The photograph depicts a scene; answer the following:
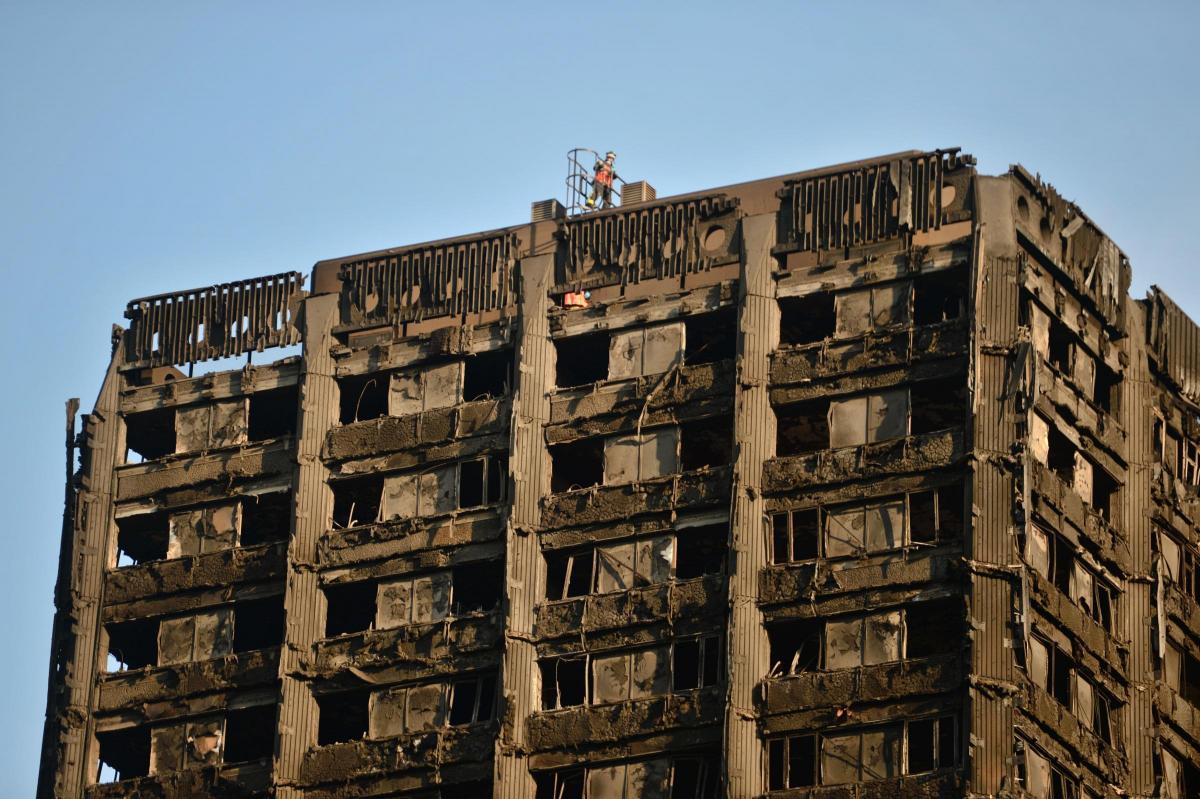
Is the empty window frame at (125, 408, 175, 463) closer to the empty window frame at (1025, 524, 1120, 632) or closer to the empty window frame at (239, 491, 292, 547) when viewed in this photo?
the empty window frame at (239, 491, 292, 547)

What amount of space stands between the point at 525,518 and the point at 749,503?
282 inches

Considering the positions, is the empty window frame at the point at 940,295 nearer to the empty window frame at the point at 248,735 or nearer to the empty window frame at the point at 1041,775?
the empty window frame at the point at 1041,775

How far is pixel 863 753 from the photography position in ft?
297

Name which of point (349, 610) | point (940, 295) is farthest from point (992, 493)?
point (349, 610)

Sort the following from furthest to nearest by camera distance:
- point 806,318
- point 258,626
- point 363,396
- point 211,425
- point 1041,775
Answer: point 211,425 < point 363,396 < point 258,626 < point 806,318 < point 1041,775

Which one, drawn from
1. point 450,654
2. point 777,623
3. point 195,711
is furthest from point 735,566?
point 195,711

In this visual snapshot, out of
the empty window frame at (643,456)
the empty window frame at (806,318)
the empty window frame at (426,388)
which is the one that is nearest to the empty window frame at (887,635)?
the empty window frame at (643,456)

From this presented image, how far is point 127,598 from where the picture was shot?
103125 mm

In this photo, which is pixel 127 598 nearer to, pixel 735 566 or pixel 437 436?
pixel 437 436

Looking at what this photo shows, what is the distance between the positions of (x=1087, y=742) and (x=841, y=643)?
7.80 meters

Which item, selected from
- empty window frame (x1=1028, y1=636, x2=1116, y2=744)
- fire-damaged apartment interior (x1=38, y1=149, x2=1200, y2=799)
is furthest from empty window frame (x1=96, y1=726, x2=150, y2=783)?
empty window frame (x1=1028, y1=636, x2=1116, y2=744)

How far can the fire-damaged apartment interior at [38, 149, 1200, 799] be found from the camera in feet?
301

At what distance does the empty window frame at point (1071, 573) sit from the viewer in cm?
9306

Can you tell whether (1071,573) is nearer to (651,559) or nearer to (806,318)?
(806,318)
